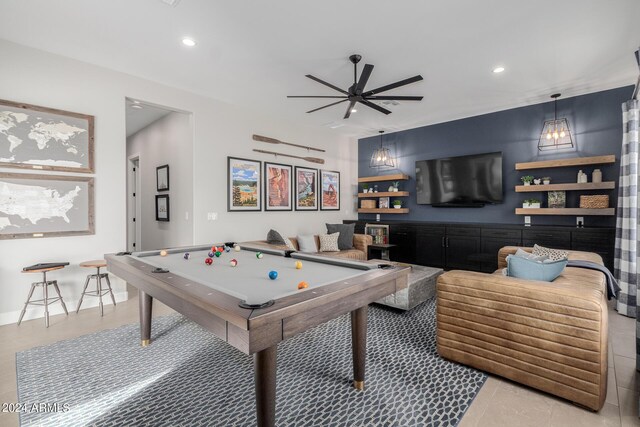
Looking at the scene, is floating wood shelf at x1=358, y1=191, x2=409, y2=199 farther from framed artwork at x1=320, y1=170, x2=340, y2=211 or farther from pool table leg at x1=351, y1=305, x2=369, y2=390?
pool table leg at x1=351, y1=305, x2=369, y2=390

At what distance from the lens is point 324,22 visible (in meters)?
2.70

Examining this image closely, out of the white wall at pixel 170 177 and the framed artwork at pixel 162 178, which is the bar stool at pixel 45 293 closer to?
the white wall at pixel 170 177

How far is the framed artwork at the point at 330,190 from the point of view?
632 cm

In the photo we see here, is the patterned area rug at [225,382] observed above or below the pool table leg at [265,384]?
below

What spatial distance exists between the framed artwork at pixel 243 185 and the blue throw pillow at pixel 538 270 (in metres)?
3.88

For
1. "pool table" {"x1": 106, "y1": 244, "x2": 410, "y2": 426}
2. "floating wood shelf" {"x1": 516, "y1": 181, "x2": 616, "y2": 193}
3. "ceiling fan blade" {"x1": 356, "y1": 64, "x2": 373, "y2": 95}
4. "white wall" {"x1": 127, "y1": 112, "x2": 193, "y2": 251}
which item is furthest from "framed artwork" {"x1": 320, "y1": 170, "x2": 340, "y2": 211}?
"pool table" {"x1": 106, "y1": 244, "x2": 410, "y2": 426}

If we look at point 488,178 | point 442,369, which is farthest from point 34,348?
point 488,178

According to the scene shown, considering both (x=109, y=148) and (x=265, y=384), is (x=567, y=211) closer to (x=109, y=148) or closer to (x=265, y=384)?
(x=265, y=384)

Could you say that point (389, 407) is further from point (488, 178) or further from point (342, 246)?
point (488, 178)

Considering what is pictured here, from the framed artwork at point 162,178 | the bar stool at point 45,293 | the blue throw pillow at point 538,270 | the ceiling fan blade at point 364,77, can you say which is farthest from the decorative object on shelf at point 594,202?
the bar stool at point 45,293

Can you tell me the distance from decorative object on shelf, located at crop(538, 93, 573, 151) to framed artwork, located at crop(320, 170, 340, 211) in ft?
12.2

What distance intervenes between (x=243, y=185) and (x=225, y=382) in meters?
3.35

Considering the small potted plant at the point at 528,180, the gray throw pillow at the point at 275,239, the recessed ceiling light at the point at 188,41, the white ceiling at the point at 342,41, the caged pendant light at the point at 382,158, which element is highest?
the white ceiling at the point at 342,41

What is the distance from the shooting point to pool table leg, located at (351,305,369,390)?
1932 mm
